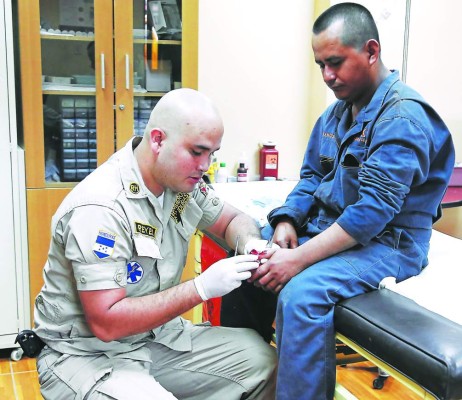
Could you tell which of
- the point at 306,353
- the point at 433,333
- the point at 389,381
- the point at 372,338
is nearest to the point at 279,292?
the point at 306,353

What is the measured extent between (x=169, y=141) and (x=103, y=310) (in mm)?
481

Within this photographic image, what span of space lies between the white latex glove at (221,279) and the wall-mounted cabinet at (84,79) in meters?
1.41

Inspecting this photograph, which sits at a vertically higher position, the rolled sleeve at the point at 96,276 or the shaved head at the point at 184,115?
the shaved head at the point at 184,115

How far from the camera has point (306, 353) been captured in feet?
4.75

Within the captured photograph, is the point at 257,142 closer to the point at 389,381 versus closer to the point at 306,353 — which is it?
the point at 389,381

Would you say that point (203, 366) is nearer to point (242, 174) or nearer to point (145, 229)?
point (145, 229)

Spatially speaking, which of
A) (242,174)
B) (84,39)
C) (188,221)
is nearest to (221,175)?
(242,174)

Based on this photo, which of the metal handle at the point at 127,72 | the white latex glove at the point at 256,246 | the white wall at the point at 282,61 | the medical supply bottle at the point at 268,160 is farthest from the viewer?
the medical supply bottle at the point at 268,160

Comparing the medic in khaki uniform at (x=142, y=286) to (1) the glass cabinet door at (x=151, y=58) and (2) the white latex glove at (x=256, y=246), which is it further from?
(1) the glass cabinet door at (x=151, y=58)

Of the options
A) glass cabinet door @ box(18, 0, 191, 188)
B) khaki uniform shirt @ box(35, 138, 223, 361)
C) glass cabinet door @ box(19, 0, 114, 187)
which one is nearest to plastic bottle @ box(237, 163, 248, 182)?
glass cabinet door @ box(18, 0, 191, 188)

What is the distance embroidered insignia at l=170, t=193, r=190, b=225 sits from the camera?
5.90ft

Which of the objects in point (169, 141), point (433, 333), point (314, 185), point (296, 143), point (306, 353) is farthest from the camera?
point (296, 143)

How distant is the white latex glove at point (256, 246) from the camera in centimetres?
169

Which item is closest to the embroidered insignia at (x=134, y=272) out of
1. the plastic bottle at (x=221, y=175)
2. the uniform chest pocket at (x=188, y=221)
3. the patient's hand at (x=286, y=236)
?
the uniform chest pocket at (x=188, y=221)
